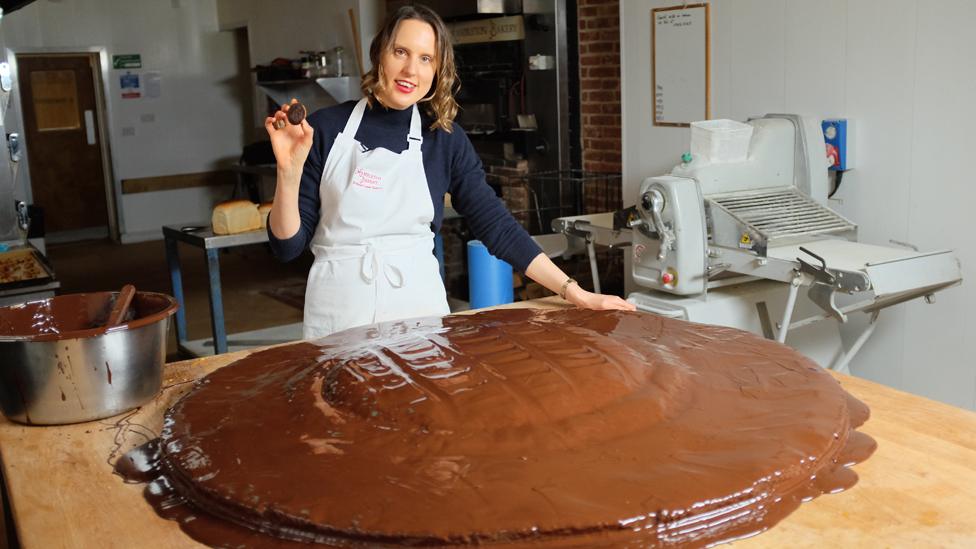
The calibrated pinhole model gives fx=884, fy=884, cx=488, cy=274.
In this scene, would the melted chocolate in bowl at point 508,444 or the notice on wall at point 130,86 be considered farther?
the notice on wall at point 130,86

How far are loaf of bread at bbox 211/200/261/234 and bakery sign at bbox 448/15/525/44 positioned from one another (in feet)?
6.58

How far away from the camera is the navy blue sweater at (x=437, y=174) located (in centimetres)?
235

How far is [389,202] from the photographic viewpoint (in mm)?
2381

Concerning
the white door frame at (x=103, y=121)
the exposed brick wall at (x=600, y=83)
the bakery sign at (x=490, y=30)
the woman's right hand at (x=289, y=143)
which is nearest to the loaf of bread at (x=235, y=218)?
the bakery sign at (x=490, y=30)

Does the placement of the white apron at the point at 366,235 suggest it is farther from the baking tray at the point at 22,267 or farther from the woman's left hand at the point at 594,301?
the baking tray at the point at 22,267

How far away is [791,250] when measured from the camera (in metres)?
3.00

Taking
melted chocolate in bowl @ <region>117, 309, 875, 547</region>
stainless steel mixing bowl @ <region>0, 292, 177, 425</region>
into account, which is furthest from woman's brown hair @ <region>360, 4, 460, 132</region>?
stainless steel mixing bowl @ <region>0, 292, 177, 425</region>

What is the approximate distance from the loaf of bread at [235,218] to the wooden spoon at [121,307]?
10.6ft

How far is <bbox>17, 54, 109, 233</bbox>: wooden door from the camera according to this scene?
33.4 feet

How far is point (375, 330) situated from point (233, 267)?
7.38m

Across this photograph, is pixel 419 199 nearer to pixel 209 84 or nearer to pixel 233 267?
pixel 233 267

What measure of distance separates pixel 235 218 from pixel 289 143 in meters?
3.15

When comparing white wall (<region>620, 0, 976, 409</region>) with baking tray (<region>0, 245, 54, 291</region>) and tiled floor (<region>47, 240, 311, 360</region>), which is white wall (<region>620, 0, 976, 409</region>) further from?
tiled floor (<region>47, 240, 311, 360</region>)

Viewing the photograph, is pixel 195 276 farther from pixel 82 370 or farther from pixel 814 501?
pixel 814 501
